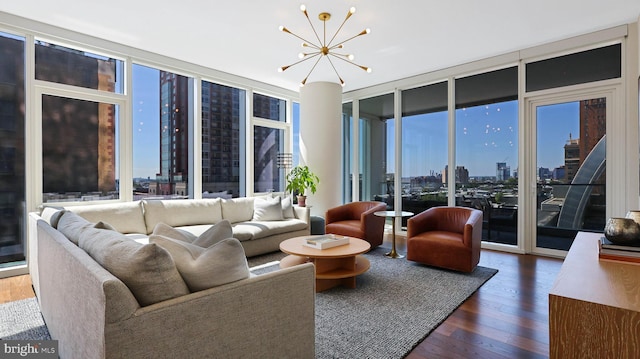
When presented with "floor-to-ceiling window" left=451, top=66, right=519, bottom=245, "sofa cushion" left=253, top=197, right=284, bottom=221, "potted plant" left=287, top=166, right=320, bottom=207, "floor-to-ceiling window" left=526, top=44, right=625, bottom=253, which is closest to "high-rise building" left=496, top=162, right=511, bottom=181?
"floor-to-ceiling window" left=451, top=66, right=519, bottom=245

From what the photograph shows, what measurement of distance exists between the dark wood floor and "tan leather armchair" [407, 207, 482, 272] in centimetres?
36

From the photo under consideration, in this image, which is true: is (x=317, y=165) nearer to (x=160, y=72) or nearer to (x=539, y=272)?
(x=160, y=72)

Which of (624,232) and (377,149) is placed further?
(377,149)

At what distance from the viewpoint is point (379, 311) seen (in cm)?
261

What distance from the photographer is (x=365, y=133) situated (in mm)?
6527

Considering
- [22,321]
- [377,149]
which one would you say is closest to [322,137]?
[377,149]

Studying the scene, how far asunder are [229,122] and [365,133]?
2.64m

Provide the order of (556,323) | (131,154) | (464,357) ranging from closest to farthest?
(556,323) < (464,357) < (131,154)

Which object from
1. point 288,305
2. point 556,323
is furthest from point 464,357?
point 288,305

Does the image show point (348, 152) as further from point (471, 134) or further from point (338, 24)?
point (338, 24)

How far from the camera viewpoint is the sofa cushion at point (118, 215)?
3.54 metres

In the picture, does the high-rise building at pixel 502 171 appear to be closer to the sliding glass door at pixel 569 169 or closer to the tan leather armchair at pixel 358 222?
the sliding glass door at pixel 569 169

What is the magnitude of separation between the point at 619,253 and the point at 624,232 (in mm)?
124

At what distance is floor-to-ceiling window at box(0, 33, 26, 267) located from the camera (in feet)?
11.7
